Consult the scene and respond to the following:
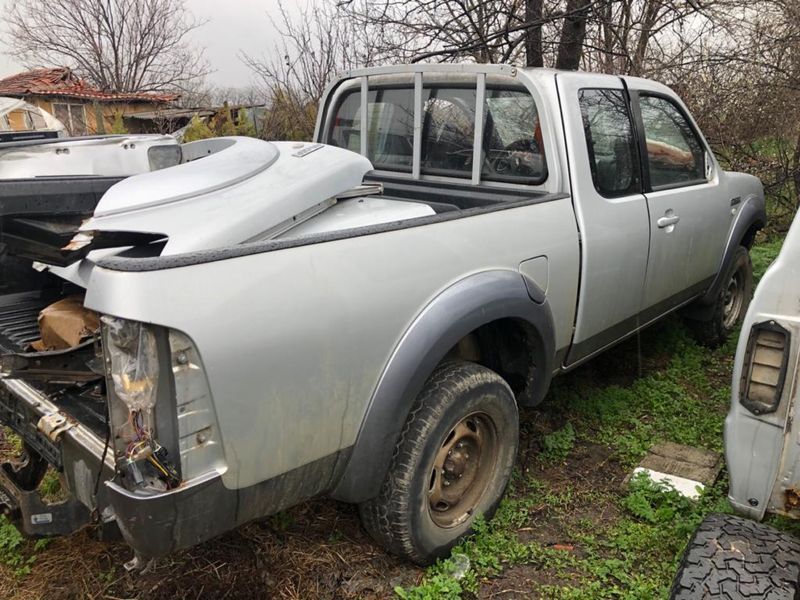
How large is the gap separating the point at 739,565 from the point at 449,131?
2517 millimetres

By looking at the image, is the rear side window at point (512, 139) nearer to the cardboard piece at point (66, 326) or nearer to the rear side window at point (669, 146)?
the rear side window at point (669, 146)

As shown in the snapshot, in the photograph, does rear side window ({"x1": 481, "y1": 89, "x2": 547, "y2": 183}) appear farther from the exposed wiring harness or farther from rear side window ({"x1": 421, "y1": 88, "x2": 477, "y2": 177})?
the exposed wiring harness

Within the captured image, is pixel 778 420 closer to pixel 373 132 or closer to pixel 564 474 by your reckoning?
pixel 564 474

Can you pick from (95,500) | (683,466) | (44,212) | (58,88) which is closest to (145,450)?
(95,500)

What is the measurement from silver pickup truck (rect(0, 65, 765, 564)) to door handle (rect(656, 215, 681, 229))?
3 centimetres

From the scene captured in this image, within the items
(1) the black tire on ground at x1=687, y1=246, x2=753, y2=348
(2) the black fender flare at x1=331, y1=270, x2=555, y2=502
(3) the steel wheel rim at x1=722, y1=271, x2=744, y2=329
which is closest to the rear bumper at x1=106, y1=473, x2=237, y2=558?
(2) the black fender flare at x1=331, y1=270, x2=555, y2=502

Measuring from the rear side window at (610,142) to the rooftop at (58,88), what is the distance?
53.0 ft

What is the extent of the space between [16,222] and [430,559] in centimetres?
207

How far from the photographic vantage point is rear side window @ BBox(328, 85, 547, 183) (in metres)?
3.29

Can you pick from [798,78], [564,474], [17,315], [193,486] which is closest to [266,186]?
[193,486]

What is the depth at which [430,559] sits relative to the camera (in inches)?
102

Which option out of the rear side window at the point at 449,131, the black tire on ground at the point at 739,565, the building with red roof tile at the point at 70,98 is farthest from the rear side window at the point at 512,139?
the building with red roof tile at the point at 70,98

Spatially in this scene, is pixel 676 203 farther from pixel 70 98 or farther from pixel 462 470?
pixel 70 98

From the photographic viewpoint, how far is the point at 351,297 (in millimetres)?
2021
